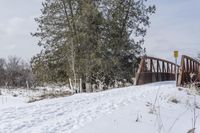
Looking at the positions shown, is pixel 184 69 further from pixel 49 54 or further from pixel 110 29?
pixel 49 54

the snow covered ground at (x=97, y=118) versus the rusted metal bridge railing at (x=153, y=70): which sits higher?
the rusted metal bridge railing at (x=153, y=70)

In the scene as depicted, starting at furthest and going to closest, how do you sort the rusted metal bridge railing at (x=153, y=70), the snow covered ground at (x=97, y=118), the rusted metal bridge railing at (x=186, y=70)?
the rusted metal bridge railing at (x=153, y=70)
the rusted metal bridge railing at (x=186, y=70)
the snow covered ground at (x=97, y=118)

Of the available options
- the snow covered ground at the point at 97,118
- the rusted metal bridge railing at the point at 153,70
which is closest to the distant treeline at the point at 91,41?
the rusted metal bridge railing at the point at 153,70

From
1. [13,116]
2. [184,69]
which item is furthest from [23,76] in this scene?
[13,116]

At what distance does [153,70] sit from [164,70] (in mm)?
3742

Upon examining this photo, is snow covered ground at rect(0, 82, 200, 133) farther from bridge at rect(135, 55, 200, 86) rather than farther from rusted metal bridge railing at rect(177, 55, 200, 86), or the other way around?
rusted metal bridge railing at rect(177, 55, 200, 86)

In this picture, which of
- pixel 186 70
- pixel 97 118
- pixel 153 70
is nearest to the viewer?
pixel 97 118

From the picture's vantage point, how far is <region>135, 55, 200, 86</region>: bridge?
63.3 feet

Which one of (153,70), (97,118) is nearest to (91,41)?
(153,70)

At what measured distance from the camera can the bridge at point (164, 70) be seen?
1930 centimetres

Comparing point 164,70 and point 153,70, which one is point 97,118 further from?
point 164,70

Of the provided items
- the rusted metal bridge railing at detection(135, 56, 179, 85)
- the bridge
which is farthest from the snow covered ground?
the rusted metal bridge railing at detection(135, 56, 179, 85)

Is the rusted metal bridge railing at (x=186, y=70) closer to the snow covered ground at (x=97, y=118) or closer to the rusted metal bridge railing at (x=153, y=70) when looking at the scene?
the rusted metal bridge railing at (x=153, y=70)

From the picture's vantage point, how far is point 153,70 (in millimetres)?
24219
